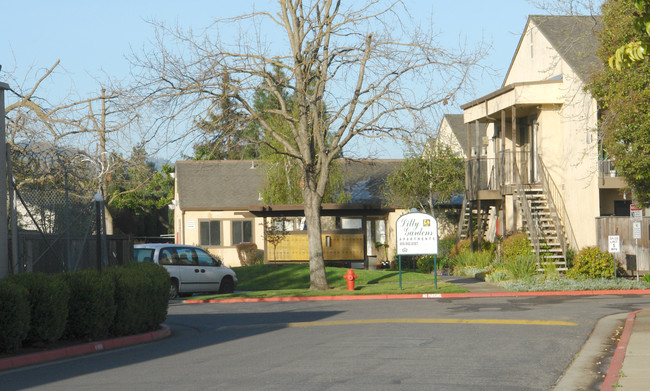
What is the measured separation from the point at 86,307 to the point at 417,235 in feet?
47.2

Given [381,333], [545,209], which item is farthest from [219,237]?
[381,333]

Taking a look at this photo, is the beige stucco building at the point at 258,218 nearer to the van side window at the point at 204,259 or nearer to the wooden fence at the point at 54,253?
the van side window at the point at 204,259

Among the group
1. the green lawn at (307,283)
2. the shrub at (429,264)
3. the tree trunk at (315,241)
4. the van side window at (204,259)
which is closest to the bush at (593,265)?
the green lawn at (307,283)

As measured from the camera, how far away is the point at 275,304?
22.6 meters

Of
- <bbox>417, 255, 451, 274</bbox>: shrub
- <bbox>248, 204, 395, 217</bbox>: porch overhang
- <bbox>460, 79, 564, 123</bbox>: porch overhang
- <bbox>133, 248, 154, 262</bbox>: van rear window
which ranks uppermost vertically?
<bbox>460, 79, 564, 123</bbox>: porch overhang

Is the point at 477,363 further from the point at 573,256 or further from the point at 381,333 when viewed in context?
the point at 573,256

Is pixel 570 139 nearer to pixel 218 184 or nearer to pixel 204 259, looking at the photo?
pixel 204 259

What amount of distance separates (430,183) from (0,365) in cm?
3005

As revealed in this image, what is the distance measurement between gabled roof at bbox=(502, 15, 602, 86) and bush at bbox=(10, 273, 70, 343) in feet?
62.2

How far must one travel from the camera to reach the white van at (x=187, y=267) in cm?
2581

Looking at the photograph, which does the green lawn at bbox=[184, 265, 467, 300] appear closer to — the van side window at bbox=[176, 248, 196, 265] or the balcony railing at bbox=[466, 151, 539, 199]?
the van side window at bbox=[176, 248, 196, 265]

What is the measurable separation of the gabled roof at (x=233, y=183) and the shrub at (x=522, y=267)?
17439mm

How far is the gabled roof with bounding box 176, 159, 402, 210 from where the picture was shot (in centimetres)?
4422

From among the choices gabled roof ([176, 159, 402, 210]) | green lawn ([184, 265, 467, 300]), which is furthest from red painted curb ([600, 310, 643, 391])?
gabled roof ([176, 159, 402, 210])
